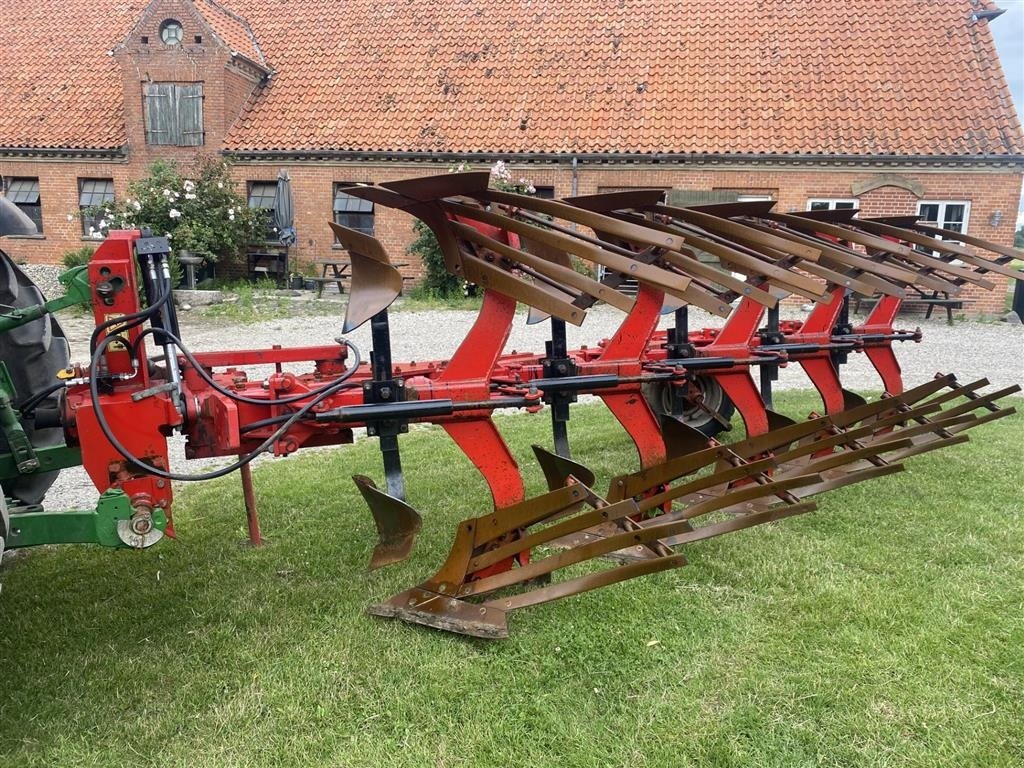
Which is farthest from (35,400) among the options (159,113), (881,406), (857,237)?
(159,113)

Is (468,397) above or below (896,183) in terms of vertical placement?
below

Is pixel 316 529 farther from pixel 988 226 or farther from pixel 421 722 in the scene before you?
pixel 988 226

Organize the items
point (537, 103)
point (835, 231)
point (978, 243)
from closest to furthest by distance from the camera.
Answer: point (835, 231) < point (978, 243) < point (537, 103)

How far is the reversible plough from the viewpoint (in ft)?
9.04

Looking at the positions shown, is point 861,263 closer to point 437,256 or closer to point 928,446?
point 928,446

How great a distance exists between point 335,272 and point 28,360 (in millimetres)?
13573

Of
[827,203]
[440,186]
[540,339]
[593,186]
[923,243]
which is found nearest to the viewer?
[440,186]

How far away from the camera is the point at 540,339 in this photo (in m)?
11.1

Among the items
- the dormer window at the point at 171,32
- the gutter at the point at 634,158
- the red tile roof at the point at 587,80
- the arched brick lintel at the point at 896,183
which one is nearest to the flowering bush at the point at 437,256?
the gutter at the point at 634,158

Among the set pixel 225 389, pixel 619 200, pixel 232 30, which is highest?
pixel 232 30

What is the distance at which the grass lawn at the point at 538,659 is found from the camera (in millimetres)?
2588

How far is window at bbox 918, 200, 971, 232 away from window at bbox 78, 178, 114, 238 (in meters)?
17.6

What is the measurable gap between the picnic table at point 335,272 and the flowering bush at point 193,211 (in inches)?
61.1

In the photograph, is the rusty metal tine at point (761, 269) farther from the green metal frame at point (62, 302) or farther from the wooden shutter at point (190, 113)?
the wooden shutter at point (190, 113)
